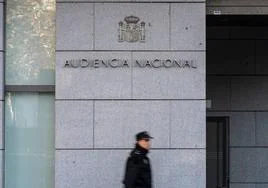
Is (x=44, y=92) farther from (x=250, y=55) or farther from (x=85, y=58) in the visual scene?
(x=250, y=55)

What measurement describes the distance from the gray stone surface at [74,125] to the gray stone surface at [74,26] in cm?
108

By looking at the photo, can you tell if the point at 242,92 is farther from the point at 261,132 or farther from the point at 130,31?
the point at 130,31

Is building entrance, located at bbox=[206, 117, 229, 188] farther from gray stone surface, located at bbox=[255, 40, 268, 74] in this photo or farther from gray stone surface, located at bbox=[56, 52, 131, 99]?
gray stone surface, located at bbox=[56, 52, 131, 99]

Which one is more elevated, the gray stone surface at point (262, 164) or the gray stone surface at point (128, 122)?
the gray stone surface at point (128, 122)

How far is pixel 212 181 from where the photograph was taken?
49.9 ft

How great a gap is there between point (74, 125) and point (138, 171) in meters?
2.48

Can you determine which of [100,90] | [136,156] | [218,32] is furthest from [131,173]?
[218,32]

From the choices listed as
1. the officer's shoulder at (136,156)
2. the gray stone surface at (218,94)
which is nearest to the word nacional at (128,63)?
the officer's shoulder at (136,156)

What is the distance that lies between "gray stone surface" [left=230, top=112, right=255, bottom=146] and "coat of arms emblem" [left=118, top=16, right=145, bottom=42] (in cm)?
436

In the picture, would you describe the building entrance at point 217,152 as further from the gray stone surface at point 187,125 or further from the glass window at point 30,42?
the glass window at point 30,42

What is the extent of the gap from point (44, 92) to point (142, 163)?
330 cm

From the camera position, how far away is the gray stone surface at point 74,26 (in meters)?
11.6

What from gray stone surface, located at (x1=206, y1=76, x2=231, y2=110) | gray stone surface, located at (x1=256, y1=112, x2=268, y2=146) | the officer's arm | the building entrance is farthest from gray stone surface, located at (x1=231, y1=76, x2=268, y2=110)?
the officer's arm

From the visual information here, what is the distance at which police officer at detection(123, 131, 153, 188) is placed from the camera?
936cm
